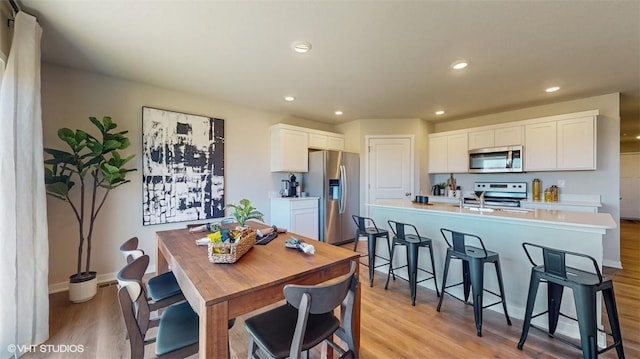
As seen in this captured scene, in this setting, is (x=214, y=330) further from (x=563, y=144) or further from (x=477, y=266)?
(x=563, y=144)

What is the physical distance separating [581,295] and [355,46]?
8.20 ft

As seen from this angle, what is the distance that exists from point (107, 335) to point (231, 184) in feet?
A: 7.95

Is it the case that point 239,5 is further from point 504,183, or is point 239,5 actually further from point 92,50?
point 504,183

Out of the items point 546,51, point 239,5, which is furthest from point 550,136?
point 239,5

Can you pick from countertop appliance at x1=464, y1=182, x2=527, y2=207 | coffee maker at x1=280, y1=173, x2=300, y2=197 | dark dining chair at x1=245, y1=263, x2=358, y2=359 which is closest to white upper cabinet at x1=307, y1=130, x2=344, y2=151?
coffee maker at x1=280, y1=173, x2=300, y2=197

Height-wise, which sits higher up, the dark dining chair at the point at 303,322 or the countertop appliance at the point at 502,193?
the countertop appliance at the point at 502,193

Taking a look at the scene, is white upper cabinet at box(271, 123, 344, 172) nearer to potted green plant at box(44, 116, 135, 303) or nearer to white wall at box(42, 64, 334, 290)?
white wall at box(42, 64, 334, 290)

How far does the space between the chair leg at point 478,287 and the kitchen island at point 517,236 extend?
15.5 inches

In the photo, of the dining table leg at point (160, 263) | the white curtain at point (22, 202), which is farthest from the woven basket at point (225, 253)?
the white curtain at point (22, 202)

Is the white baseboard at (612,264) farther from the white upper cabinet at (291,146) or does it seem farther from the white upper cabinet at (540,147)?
the white upper cabinet at (291,146)

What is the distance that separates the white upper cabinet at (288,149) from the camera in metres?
4.48

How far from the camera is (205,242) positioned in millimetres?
1797

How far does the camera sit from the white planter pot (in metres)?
2.61

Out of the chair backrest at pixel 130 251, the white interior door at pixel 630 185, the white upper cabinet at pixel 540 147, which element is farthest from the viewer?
the white interior door at pixel 630 185
